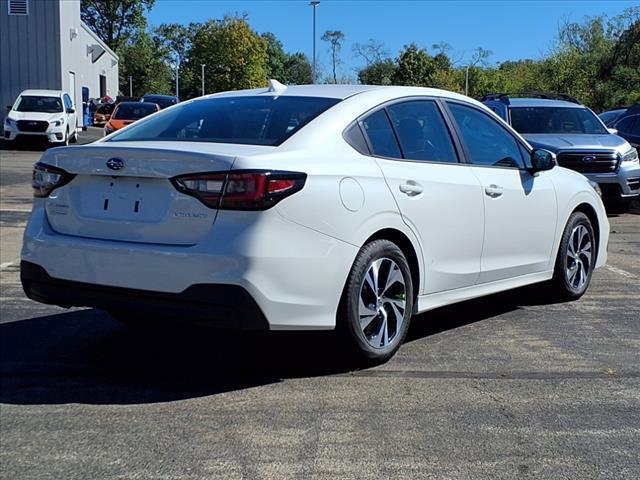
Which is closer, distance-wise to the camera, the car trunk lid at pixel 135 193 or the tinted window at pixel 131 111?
the car trunk lid at pixel 135 193

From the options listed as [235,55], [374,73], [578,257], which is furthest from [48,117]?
[235,55]

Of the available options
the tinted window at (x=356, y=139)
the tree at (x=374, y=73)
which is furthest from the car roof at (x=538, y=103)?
the tree at (x=374, y=73)

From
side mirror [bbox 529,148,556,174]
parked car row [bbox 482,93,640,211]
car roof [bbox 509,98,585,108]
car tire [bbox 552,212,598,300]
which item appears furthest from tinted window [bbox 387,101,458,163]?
car roof [bbox 509,98,585,108]

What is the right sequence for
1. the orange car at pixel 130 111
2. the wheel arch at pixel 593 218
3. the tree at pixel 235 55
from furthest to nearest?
the tree at pixel 235 55
the orange car at pixel 130 111
the wheel arch at pixel 593 218

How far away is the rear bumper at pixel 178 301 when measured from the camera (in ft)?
13.2

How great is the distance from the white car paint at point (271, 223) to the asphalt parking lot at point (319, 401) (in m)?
0.51

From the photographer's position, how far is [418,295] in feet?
16.5

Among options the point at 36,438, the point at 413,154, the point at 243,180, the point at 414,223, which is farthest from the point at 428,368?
the point at 36,438

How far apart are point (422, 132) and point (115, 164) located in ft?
6.71

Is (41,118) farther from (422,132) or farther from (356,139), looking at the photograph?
(356,139)

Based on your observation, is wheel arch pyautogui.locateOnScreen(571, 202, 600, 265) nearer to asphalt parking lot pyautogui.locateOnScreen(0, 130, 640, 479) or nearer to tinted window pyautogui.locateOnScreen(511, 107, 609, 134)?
asphalt parking lot pyautogui.locateOnScreen(0, 130, 640, 479)

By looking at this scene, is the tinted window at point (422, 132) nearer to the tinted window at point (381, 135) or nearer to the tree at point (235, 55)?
the tinted window at point (381, 135)

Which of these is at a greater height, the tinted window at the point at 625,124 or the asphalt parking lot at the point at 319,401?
the tinted window at the point at 625,124

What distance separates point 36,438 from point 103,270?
3.03ft
